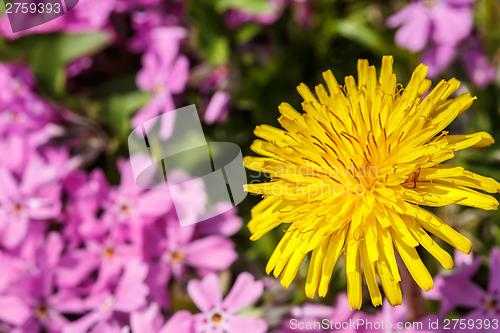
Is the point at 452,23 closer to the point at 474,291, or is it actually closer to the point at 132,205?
the point at 474,291

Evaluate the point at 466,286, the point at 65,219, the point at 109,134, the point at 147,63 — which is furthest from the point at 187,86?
the point at 466,286

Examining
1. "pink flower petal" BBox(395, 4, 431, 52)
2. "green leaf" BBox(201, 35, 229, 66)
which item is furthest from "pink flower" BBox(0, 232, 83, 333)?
"pink flower petal" BBox(395, 4, 431, 52)

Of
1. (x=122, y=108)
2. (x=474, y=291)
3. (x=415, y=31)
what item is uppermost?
(x=415, y=31)

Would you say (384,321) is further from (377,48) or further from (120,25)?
(120,25)

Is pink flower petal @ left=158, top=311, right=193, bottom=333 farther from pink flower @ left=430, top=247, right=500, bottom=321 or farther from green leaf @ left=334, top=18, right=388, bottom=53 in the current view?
green leaf @ left=334, top=18, right=388, bottom=53

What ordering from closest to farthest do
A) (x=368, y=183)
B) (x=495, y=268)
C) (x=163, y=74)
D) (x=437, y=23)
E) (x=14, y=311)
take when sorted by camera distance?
(x=368, y=183) < (x=495, y=268) < (x=14, y=311) < (x=437, y=23) < (x=163, y=74)

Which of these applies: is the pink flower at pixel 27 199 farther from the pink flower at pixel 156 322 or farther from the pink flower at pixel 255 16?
the pink flower at pixel 255 16
